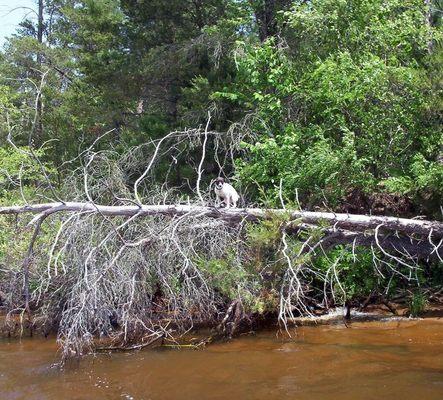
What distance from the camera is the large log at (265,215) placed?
29.9ft

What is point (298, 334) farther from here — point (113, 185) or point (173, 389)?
point (113, 185)

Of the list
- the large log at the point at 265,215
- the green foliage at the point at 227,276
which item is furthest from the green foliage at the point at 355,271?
the green foliage at the point at 227,276

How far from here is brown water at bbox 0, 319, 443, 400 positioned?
6805 mm

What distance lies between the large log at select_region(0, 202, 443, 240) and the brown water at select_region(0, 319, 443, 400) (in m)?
1.78

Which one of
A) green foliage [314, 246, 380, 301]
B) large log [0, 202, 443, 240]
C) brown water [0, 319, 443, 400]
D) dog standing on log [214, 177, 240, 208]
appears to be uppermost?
dog standing on log [214, 177, 240, 208]

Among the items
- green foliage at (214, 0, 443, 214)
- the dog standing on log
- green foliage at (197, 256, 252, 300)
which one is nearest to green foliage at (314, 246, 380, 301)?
green foliage at (214, 0, 443, 214)

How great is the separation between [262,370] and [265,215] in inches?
103

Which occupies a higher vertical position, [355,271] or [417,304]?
[355,271]

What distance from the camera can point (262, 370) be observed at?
764 cm

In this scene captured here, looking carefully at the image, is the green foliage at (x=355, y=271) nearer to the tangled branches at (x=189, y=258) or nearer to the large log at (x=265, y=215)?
the tangled branches at (x=189, y=258)

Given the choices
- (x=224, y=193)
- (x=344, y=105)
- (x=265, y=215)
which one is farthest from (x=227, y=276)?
(x=344, y=105)

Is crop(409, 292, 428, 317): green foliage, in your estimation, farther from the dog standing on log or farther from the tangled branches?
the dog standing on log

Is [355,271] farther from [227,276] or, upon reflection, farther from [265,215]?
[227,276]

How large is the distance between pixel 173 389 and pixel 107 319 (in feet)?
7.53
